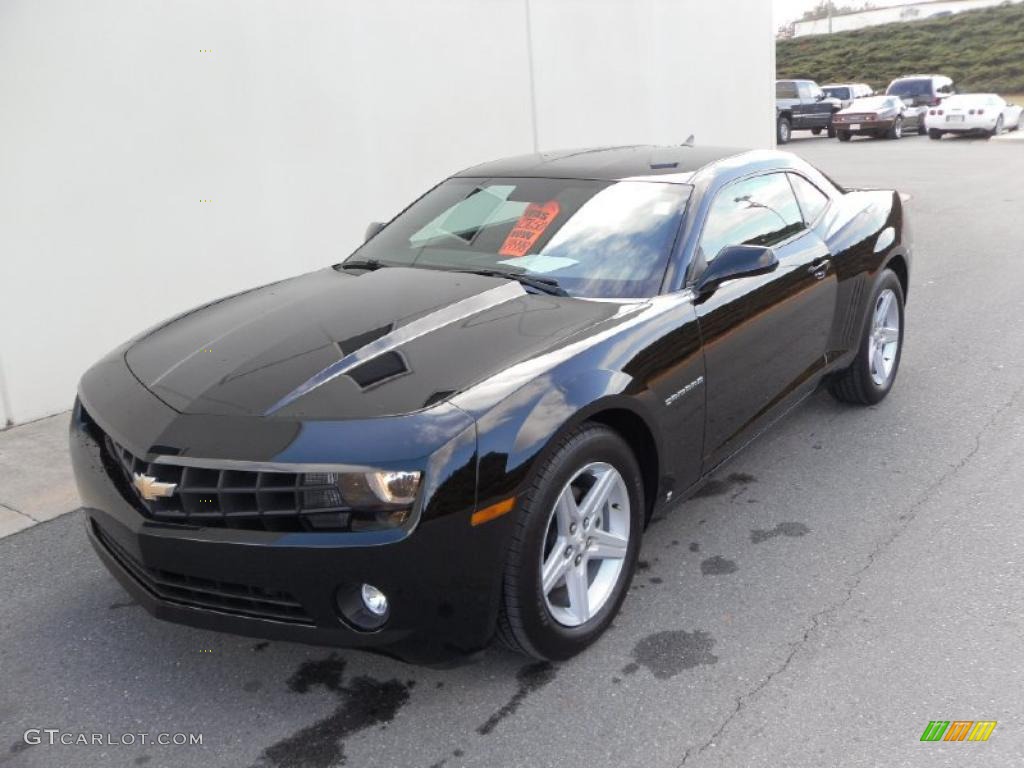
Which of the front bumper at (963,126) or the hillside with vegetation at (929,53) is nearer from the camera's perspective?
the front bumper at (963,126)

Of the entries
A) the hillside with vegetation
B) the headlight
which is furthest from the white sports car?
the headlight

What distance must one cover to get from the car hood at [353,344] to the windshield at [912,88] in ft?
102

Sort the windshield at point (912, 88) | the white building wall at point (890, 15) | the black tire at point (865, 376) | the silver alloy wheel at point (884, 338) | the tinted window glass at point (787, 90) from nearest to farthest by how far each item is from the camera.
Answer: the black tire at point (865, 376) < the silver alloy wheel at point (884, 338) < the tinted window glass at point (787, 90) < the windshield at point (912, 88) < the white building wall at point (890, 15)

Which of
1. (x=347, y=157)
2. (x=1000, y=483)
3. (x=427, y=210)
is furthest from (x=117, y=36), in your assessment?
(x=1000, y=483)

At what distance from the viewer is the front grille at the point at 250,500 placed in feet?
8.64

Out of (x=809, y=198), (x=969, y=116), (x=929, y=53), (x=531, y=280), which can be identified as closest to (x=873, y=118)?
(x=969, y=116)

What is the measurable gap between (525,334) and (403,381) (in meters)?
0.51

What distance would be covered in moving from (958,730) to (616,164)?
2.68 m

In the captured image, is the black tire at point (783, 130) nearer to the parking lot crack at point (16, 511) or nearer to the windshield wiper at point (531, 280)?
the windshield wiper at point (531, 280)

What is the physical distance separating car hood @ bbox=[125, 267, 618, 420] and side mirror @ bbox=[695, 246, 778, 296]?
0.43m

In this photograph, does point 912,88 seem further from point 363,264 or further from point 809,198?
point 363,264

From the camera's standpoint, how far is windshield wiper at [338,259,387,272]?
428 cm

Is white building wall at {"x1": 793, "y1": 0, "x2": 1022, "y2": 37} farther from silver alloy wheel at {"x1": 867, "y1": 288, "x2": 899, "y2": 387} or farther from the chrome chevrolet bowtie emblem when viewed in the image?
the chrome chevrolet bowtie emblem

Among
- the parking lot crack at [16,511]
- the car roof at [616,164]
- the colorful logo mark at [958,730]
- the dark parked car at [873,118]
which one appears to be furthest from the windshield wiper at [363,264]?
the dark parked car at [873,118]
